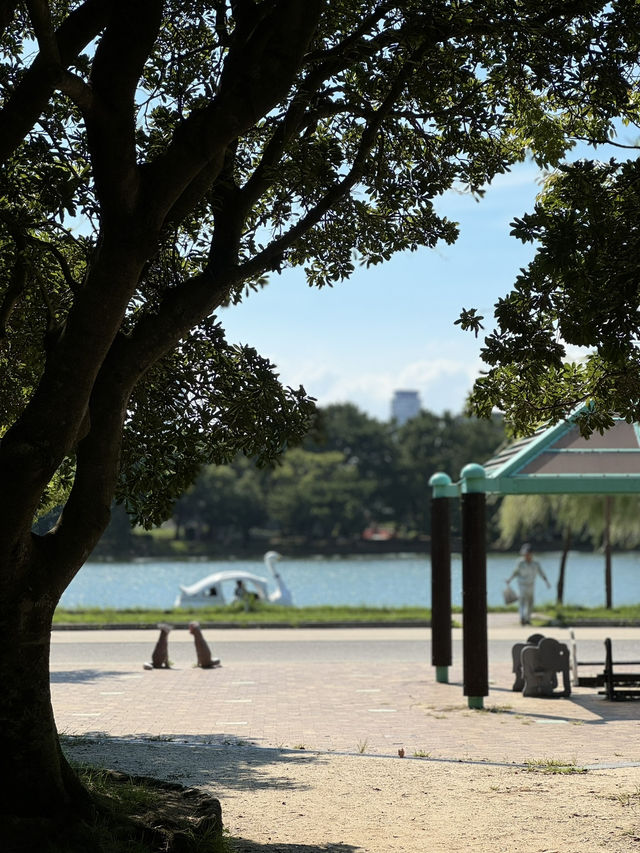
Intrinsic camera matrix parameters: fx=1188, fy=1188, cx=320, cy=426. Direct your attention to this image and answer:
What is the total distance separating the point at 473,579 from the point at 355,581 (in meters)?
51.8

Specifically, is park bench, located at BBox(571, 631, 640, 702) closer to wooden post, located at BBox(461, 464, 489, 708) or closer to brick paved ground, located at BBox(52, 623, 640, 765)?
brick paved ground, located at BBox(52, 623, 640, 765)

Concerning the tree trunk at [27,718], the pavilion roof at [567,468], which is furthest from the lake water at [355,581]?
the tree trunk at [27,718]

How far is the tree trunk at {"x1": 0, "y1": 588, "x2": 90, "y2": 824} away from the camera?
20.7 ft

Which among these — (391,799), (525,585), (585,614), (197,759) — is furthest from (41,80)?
(585,614)

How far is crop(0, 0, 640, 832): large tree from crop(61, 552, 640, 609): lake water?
26392 millimetres

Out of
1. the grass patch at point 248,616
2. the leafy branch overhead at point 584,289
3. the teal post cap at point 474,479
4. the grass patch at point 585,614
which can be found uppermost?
the leafy branch overhead at point 584,289

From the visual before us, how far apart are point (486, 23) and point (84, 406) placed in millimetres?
3687

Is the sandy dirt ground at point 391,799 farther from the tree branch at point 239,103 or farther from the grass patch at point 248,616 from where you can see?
the grass patch at point 248,616

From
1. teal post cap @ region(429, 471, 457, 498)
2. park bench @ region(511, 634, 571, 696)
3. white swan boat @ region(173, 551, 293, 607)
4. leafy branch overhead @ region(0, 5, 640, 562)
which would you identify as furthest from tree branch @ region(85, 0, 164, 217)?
white swan boat @ region(173, 551, 293, 607)

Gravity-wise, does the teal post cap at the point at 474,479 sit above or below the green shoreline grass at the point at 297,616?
above

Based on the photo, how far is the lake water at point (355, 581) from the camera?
4858cm

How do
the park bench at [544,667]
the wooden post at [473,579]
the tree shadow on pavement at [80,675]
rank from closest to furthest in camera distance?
the wooden post at [473,579] < the park bench at [544,667] < the tree shadow on pavement at [80,675]

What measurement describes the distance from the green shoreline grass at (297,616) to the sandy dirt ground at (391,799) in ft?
48.9

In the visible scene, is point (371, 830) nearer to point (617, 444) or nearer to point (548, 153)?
point (548, 153)
